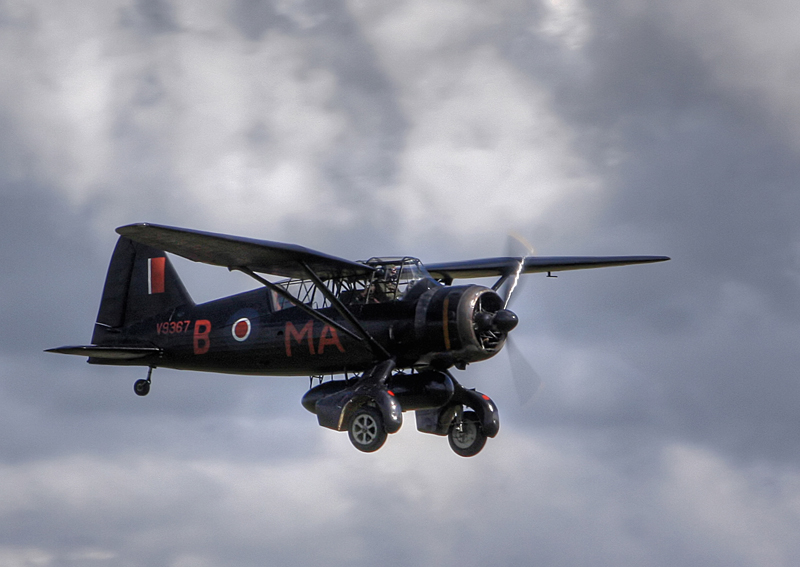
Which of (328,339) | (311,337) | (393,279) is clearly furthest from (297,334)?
(393,279)

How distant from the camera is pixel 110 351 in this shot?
1925 centimetres

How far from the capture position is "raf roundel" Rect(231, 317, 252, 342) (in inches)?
723

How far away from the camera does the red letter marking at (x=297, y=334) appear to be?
17.4 meters

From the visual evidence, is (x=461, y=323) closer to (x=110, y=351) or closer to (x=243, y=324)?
(x=243, y=324)

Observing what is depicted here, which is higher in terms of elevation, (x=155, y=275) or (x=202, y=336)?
(x=155, y=275)

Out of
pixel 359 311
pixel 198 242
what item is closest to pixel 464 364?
pixel 359 311

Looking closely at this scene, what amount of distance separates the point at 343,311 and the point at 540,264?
5784 millimetres

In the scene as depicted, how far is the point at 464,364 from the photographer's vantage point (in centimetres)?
1664

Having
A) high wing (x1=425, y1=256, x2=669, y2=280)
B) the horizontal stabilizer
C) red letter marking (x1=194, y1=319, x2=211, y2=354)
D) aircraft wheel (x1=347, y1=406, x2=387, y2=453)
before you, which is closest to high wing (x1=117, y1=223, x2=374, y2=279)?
aircraft wheel (x1=347, y1=406, x2=387, y2=453)

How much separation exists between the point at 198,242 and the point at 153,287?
230 inches

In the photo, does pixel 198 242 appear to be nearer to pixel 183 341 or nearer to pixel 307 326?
pixel 307 326

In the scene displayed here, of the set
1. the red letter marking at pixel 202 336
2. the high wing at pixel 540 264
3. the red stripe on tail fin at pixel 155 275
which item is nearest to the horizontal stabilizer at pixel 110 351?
the red letter marking at pixel 202 336

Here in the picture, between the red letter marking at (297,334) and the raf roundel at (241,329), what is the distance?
38.4 inches

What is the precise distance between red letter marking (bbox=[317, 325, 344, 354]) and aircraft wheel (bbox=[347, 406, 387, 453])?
1.41 meters
